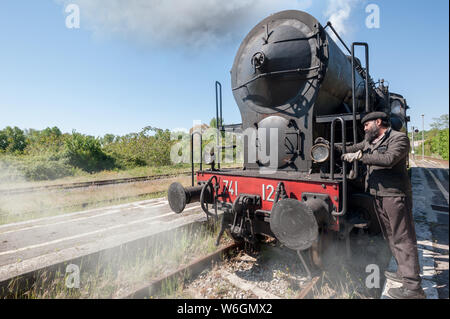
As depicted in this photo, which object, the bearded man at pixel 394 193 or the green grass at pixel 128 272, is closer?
the bearded man at pixel 394 193

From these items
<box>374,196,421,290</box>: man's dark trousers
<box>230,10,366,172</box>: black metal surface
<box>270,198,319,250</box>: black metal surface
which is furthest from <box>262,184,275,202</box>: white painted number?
<box>374,196,421,290</box>: man's dark trousers

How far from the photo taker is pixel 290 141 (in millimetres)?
3643

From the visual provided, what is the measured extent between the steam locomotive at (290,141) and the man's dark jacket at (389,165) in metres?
0.19

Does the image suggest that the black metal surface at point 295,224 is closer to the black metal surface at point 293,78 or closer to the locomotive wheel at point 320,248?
the locomotive wheel at point 320,248

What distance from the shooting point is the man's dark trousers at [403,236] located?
263 cm

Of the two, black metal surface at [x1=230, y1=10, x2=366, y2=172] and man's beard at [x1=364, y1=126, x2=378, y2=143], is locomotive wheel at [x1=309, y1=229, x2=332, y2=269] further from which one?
man's beard at [x1=364, y1=126, x2=378, y2=143]

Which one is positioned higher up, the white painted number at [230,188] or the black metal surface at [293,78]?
the black metal surface at [293,78]

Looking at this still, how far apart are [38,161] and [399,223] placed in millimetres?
21298

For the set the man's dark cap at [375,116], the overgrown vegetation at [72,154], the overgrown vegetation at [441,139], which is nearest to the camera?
the overgrown vegetation at [441,139]

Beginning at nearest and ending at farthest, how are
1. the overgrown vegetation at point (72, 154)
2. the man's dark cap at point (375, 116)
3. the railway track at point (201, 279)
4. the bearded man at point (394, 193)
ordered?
1. the bearded man at point (394, 193)
2. the railway track at point (201, 279)
3. the man's dark cap at point (375, 116)
4. the overgrown vegetation at point (72, 154)

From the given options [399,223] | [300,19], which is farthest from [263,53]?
[399,223]

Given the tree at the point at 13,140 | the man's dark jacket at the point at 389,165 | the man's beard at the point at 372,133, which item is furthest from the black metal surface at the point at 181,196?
the tree at the point at 13,140

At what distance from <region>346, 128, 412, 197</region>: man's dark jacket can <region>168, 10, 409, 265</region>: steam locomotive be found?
0.19 m
